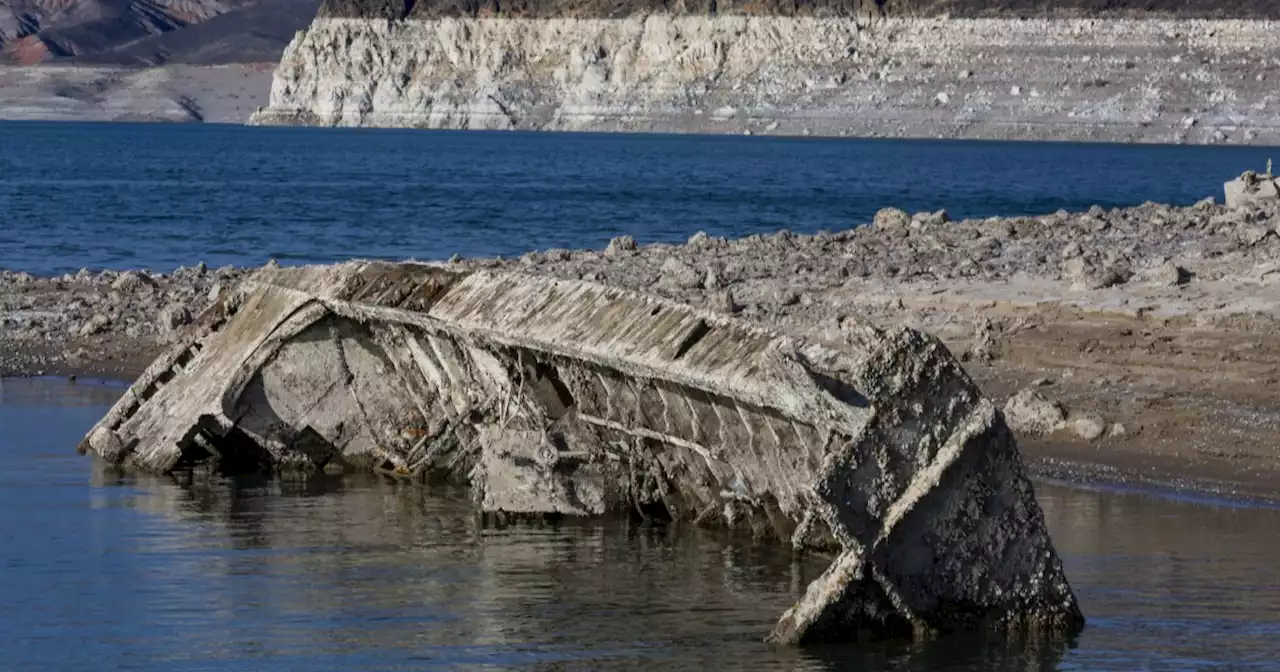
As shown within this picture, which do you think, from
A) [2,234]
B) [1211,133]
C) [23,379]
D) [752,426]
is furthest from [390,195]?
[1211,133]

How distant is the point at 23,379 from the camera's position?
1716 cm

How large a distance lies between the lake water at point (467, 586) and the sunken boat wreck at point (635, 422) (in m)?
→ 0.22

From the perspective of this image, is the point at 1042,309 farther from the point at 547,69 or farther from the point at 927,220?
the point at 547,69

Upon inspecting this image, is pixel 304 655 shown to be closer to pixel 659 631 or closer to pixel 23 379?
pixel 659 631

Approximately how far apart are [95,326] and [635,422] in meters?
10.2

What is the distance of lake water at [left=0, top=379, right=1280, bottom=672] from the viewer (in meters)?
8.22

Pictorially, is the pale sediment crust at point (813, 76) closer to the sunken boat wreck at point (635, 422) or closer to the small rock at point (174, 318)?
the small rock at point (174, 318)

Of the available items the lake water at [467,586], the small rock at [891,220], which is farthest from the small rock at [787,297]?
the small rock at [891,220]

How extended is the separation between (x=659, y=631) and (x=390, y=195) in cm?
4833

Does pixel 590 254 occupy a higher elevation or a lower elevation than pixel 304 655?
higher

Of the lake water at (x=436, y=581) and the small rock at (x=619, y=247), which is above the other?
the small rock at (x=619, y=247)

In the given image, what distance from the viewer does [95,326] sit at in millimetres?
19188

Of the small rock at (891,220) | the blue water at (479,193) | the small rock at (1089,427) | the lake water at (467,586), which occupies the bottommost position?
the lake water at (467,586)

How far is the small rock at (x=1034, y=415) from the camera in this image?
42.6 feet
